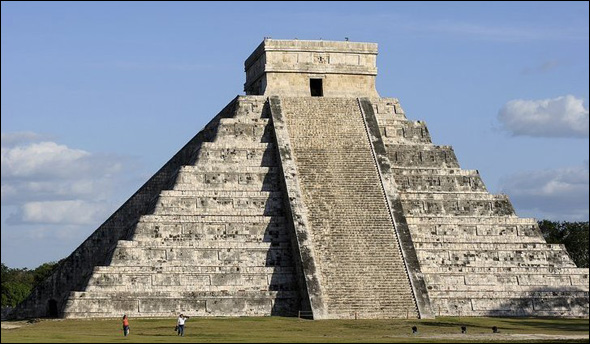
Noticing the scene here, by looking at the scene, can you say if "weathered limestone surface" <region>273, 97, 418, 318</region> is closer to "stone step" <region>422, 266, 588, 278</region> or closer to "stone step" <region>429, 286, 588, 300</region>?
"stone step" <region>422, 266, 588, 278</region>

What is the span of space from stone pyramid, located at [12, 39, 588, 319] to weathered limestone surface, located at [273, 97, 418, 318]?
0.20ft

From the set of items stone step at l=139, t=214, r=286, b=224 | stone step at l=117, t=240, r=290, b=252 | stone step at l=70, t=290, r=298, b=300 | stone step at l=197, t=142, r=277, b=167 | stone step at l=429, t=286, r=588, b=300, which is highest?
stone step at l=197, t=142, r=277, b=167

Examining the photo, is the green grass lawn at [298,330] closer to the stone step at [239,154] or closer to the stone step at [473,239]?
the stone step at [473,239]

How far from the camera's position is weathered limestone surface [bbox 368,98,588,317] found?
48.6 metres

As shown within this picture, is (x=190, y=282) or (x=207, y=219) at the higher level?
(x=207, y=219)

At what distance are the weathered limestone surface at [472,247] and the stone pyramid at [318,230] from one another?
62 mm

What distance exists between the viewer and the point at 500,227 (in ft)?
168

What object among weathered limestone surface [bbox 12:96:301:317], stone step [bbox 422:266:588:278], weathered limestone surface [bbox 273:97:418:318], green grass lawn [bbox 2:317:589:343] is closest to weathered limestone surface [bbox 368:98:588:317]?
stone step [bbox 422:266:588:278]

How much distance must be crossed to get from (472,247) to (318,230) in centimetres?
712

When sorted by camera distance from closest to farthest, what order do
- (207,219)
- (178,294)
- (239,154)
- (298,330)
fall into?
(298,330) → (178,294) → (207,219) → (239,154)

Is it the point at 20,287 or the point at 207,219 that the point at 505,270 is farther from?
the point at 20,287

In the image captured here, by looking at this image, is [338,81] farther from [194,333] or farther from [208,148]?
[194,333]

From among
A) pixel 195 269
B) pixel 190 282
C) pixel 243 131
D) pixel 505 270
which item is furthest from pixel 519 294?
pixel 243 131

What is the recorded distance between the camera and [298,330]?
4041 centimetres
